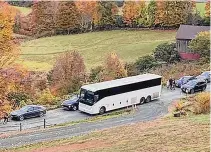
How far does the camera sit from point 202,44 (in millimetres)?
69188

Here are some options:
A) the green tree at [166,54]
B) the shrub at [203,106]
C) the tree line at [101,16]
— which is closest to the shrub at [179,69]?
the green tree at [166,54]

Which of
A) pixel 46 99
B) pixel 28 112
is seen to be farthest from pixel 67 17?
pixel 28 112

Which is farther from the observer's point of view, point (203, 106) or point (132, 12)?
point (132, 12)

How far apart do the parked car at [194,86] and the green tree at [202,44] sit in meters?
18.0

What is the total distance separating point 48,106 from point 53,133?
12.0 metres

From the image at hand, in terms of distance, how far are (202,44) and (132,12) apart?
35789mm

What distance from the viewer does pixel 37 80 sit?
2304 inches

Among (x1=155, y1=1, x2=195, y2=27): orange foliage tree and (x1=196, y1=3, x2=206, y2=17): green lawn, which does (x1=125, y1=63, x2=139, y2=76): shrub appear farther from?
(x1=196, y1=3, x2=206, y2=17): green lawn

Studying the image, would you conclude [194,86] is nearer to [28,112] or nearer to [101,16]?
[28,112]

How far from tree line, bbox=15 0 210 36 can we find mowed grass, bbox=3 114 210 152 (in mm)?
70692

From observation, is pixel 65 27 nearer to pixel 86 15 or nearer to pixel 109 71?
pixel 86 15

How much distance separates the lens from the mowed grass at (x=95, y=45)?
3263 inches

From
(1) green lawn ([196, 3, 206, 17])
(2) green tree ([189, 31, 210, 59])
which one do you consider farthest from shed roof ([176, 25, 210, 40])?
(1) green lawn ([196, 3, 206, 17])

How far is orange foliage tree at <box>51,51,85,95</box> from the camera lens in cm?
5472
